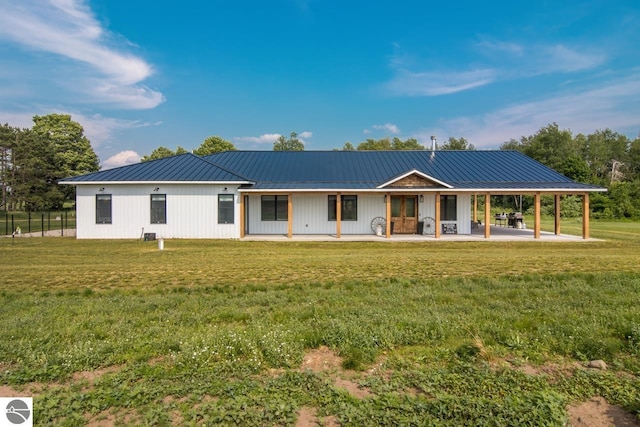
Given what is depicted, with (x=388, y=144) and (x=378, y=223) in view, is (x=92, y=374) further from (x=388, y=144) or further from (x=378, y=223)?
(x=388, y=144)

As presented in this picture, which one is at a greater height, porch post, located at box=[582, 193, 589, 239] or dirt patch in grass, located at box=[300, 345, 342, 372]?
porch post, located at box=[582, 193, 589, 239]

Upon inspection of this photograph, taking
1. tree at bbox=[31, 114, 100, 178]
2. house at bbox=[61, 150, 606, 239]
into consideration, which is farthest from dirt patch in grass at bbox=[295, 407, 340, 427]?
tree at bbox=[31, 114, 100, 178]

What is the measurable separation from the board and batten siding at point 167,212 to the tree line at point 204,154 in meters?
30.2

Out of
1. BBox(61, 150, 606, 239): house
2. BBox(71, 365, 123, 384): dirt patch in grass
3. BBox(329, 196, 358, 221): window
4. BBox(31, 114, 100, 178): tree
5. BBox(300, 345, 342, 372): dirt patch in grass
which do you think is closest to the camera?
BBox(71, 365, 123, 384): dirt patch in grass

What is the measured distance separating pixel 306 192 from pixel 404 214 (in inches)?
209

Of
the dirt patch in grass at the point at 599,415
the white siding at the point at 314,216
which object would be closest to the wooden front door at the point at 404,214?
the white siding at the point at 314,216

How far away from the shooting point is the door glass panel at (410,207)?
1969 centimetres

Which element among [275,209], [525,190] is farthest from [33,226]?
[525,190]

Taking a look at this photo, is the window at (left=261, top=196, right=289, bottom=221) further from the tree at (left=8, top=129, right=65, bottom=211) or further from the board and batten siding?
the tree at (left=8, top=129, right=65, bottom=211)

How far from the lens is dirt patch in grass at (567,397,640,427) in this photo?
2939 mm

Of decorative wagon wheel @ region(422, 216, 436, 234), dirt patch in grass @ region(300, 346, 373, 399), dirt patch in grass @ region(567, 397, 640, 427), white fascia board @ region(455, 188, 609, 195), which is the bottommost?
dirt patch in grass @ region(567, 397, 640, 427)

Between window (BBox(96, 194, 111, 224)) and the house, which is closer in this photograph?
the house

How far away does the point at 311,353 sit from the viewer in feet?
13.8

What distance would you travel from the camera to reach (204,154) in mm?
51094
